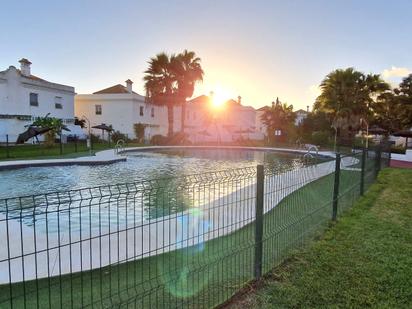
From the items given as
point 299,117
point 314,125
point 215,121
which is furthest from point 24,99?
point 299,117

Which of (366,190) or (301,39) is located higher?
(301,39)

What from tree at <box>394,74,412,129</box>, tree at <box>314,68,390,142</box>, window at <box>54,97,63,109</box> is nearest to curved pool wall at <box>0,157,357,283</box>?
tree at <box>314,68,390,142</box>

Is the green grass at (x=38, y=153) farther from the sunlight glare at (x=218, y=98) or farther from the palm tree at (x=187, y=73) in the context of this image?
the sunlight glare at (x=218, y=98)

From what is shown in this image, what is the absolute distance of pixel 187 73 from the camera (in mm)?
33156

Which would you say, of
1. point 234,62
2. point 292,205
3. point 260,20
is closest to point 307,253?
point 292,205

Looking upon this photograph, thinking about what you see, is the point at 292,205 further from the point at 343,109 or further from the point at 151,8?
the point at 343,109

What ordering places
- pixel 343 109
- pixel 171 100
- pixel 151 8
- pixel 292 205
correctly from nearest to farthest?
pixel 292 205
pixel 151 8
pixel 343 109
pixel 171 100

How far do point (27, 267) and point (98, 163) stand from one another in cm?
1372

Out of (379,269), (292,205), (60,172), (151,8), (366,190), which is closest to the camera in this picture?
(379,269)

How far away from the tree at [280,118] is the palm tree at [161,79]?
440 inches

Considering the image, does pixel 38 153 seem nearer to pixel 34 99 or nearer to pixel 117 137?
pixel 34 99

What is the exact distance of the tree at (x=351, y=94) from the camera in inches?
1118

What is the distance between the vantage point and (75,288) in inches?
149

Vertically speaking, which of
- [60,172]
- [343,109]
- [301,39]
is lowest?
[60,172]
